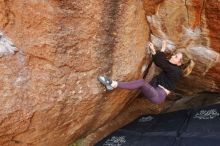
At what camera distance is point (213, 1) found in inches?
188

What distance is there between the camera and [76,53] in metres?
4.64

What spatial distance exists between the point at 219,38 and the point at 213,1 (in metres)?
0.58

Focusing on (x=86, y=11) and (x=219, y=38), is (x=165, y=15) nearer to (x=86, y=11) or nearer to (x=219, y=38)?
(x=219, y=38)

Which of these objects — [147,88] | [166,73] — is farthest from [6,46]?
[166,73]

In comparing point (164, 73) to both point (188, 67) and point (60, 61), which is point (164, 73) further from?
point (60, 61)

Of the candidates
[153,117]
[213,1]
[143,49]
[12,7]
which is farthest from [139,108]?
[12,7]

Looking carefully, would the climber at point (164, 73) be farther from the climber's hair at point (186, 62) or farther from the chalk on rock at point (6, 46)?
the chalk on rock at point (6, 46)

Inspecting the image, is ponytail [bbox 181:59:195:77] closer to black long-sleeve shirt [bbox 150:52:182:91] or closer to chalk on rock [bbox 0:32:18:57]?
black long-sleeve shirt [bbox 150:52:182:91]

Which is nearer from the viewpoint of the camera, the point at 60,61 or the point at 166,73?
the point at 60,61

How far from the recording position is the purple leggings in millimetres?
5066

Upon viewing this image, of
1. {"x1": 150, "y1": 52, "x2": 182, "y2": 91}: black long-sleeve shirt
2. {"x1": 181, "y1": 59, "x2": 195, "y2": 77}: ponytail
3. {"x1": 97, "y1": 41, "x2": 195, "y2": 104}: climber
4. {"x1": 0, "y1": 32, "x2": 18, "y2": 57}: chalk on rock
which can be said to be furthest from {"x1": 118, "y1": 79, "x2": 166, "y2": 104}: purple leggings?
{"x1": 0, "y1": 32, "x2": 18, "y2": 57}: chalk on rock

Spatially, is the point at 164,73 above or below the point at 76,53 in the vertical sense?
below

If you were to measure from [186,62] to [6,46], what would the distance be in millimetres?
2528

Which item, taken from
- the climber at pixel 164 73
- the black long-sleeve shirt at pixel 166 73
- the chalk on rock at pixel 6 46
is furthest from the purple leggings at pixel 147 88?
the chalk on rock at pixel 6 46
